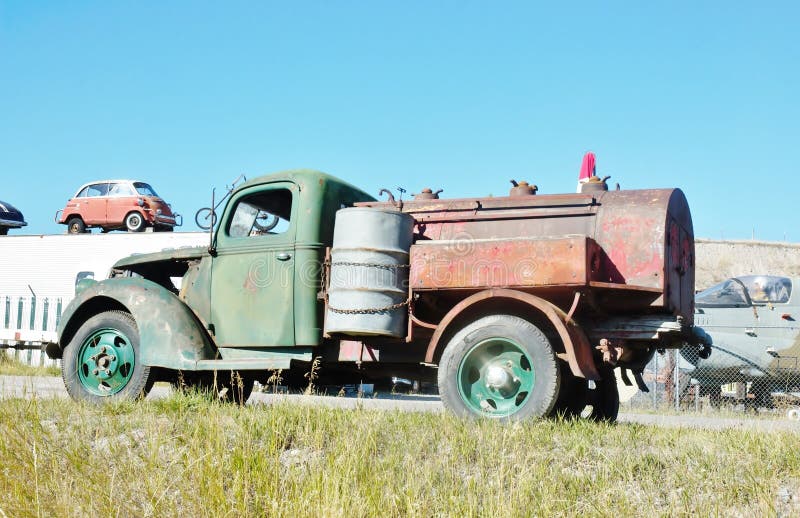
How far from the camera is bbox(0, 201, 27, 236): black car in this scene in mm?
29219

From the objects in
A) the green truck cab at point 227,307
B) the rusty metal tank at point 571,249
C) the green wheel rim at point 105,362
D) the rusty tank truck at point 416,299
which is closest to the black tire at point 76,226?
the rusty tank truck at point 416,299

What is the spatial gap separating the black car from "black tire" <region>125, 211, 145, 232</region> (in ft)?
20.6

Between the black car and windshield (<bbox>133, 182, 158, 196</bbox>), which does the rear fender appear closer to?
windshield (<bbox>133, 182, 158, 196</bbox>)

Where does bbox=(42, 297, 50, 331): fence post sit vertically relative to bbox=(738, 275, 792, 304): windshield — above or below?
below

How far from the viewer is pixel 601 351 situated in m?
6.35

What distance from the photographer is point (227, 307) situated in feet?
25.1

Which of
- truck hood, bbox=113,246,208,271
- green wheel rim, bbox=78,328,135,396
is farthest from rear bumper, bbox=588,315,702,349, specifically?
green wheel rim, bbox=78,328,135,396

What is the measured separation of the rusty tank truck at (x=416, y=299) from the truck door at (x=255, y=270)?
0.01 m

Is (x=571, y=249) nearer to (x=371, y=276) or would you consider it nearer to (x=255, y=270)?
(x=371, y=276)

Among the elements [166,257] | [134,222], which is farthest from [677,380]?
[134,222]

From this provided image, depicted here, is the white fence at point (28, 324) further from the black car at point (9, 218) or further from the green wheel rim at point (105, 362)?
the green wheel rim at point (105, 362)

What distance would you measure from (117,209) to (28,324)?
5.73 metres

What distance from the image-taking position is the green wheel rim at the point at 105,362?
7637mm

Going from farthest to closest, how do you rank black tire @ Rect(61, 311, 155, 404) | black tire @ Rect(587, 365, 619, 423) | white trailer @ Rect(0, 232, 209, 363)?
1. white trailer @ Rect(0, 232, 209, 363)
2. black tire @ Rect(587, 365, 619, 423)
3. black tire @ Rect(61, 311, 155, 404)
